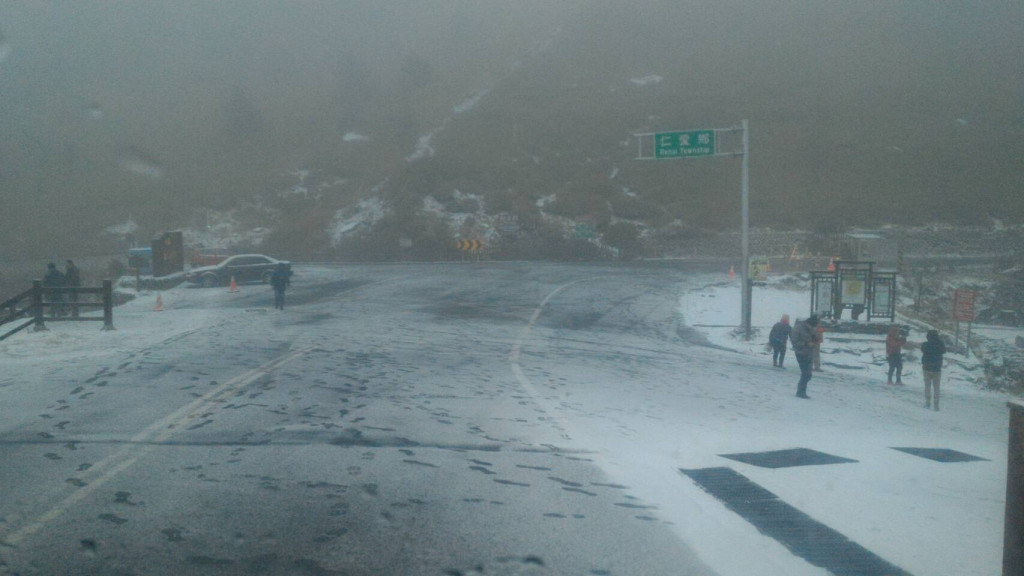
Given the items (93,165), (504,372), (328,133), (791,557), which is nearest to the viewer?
(791,557)

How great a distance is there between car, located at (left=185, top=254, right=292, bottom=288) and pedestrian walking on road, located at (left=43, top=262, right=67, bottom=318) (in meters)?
11.6

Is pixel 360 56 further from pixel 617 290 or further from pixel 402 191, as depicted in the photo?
Answer: pixel 617 290

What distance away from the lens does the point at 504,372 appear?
1396cm

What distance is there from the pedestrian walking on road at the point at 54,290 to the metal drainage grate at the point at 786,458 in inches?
660

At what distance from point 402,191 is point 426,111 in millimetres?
30499

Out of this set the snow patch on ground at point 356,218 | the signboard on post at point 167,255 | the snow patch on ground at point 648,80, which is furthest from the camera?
the snow patch on ground at point 648,80

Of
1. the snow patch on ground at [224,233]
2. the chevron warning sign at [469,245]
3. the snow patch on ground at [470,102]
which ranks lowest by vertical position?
the chevron warning sign at [469,245]

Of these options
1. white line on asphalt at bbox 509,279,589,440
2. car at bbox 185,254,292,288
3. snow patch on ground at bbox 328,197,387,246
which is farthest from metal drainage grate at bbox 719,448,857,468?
snow patch on ground at bbox 328,197,387,246

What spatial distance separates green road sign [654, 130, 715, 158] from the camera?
2305cm

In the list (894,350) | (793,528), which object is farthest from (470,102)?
(793,528)

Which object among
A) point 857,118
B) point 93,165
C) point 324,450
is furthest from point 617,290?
point 857,118

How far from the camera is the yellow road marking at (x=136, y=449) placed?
18.0 feet

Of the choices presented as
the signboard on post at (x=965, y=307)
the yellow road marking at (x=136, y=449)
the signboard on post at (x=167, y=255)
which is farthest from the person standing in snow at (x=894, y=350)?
the signboard on post at (x=167, y=255)

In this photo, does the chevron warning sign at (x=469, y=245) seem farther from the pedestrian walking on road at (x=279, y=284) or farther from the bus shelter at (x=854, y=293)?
the bus shelter at (x=854, y=293)
